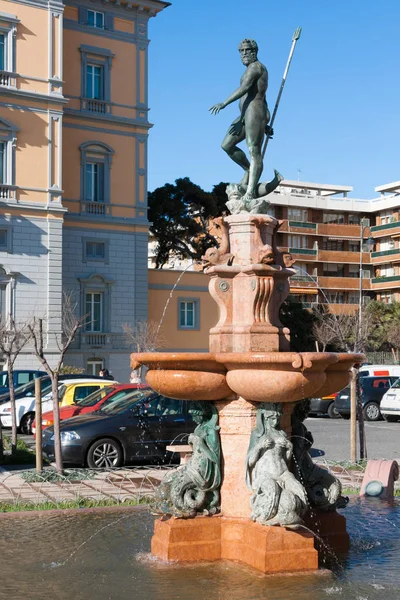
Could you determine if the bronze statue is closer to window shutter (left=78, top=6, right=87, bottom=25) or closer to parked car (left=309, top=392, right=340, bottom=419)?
parked car (left=309, top=392, right=340, bottom=419)

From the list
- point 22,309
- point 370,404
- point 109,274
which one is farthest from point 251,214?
point 109,274

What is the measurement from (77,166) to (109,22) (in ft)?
23.6

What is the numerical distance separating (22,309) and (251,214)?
1183 inches

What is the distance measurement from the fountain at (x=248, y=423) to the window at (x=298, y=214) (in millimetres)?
61635

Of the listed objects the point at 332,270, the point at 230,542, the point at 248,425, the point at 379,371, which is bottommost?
the point at 230,542

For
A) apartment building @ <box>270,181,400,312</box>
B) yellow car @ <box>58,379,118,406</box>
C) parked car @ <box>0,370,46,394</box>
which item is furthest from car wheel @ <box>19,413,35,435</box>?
apartment building @ <box>270,181,400,312</box>

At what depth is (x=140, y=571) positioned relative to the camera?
26.5 feet

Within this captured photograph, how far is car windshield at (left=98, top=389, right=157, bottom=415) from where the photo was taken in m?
16.1

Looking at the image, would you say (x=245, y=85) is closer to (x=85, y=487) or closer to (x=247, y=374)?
(x=247, y=374)

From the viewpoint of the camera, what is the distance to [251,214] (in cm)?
909

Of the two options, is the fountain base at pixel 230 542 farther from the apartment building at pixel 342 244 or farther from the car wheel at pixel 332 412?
the apartment building at pixel 342 244

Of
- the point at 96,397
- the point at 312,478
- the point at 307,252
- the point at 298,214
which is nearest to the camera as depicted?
the point at 312,478

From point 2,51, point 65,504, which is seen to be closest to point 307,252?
point 2,51

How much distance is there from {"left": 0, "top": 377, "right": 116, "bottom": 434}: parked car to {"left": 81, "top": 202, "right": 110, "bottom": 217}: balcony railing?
1718 centimetres
